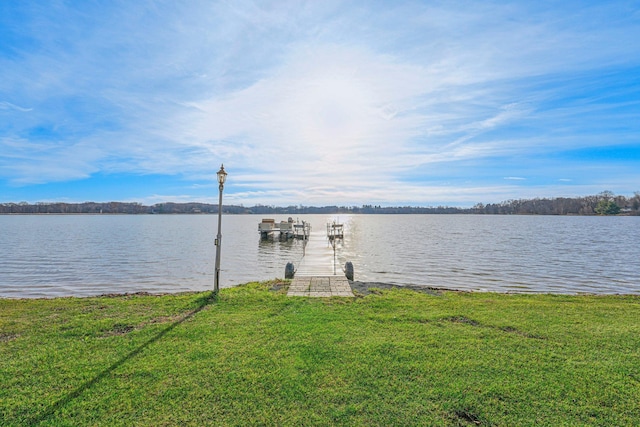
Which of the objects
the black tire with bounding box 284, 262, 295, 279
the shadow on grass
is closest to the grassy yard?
the shadow on grass

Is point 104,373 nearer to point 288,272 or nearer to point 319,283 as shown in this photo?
point 319,283

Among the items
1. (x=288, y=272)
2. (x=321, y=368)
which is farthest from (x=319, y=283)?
(x=321, y=368)

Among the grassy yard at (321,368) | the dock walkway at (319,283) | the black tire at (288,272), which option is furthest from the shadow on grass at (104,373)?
the black tire at (288,272)

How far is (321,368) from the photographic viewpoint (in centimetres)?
426

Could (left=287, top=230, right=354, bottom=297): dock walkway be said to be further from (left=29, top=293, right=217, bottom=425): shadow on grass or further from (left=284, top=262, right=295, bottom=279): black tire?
(left=29, top=293, right=217, bottom=425): shadow on grass

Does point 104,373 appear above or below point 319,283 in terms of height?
above

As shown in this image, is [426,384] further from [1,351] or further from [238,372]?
[1,351]

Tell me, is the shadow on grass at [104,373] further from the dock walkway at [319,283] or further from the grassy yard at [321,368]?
the dock walkway at [319,283]

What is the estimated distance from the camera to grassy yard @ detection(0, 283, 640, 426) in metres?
3.36

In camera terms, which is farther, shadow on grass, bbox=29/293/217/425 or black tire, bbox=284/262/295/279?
black tire, bbox=284/262/295/279

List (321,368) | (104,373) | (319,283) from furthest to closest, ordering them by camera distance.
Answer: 1. (319,283)
2. (321,368)
3. (104,373)

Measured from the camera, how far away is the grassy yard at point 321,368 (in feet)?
11.0

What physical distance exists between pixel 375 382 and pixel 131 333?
13.8 ft

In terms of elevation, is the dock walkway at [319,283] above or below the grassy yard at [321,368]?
below
